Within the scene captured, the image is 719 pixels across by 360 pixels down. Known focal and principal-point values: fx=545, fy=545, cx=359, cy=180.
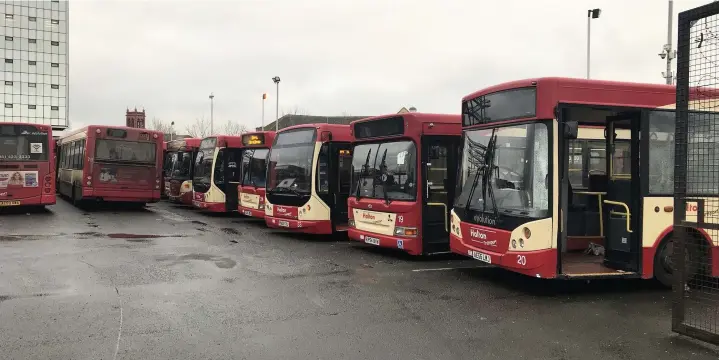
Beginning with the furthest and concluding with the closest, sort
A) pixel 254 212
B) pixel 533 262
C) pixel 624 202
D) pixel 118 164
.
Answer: pixel 118 164 < pixel 254 212 < pixel 624 202 < pixel 533 262

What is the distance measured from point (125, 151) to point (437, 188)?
509 inches

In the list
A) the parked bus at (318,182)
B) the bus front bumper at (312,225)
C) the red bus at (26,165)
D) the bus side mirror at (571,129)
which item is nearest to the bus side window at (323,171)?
the parked bus at (318,182)

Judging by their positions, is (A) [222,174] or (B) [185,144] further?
(B) [185,144]

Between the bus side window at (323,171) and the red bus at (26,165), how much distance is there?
9.99 m

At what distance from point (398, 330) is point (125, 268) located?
5339mm

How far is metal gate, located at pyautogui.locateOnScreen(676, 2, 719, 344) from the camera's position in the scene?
5.53 m

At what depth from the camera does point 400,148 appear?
10477mm

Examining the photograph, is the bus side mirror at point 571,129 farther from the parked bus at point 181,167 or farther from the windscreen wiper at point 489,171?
the parked bus at point 181,167

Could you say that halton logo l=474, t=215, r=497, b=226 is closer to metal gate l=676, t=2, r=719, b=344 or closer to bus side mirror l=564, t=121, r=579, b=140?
bus side mirror l=564, t=121, r=579, b=140

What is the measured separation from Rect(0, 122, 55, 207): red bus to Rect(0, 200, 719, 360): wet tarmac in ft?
22.1

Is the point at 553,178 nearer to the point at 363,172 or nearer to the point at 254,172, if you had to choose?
the point at 363,172

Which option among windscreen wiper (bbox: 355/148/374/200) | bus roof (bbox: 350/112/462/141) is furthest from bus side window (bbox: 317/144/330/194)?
bus roof (bbox: 350/112/462/141)

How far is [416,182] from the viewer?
400 inches

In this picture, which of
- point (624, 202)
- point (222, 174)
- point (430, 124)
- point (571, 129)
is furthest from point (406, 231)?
point (222, 174)
